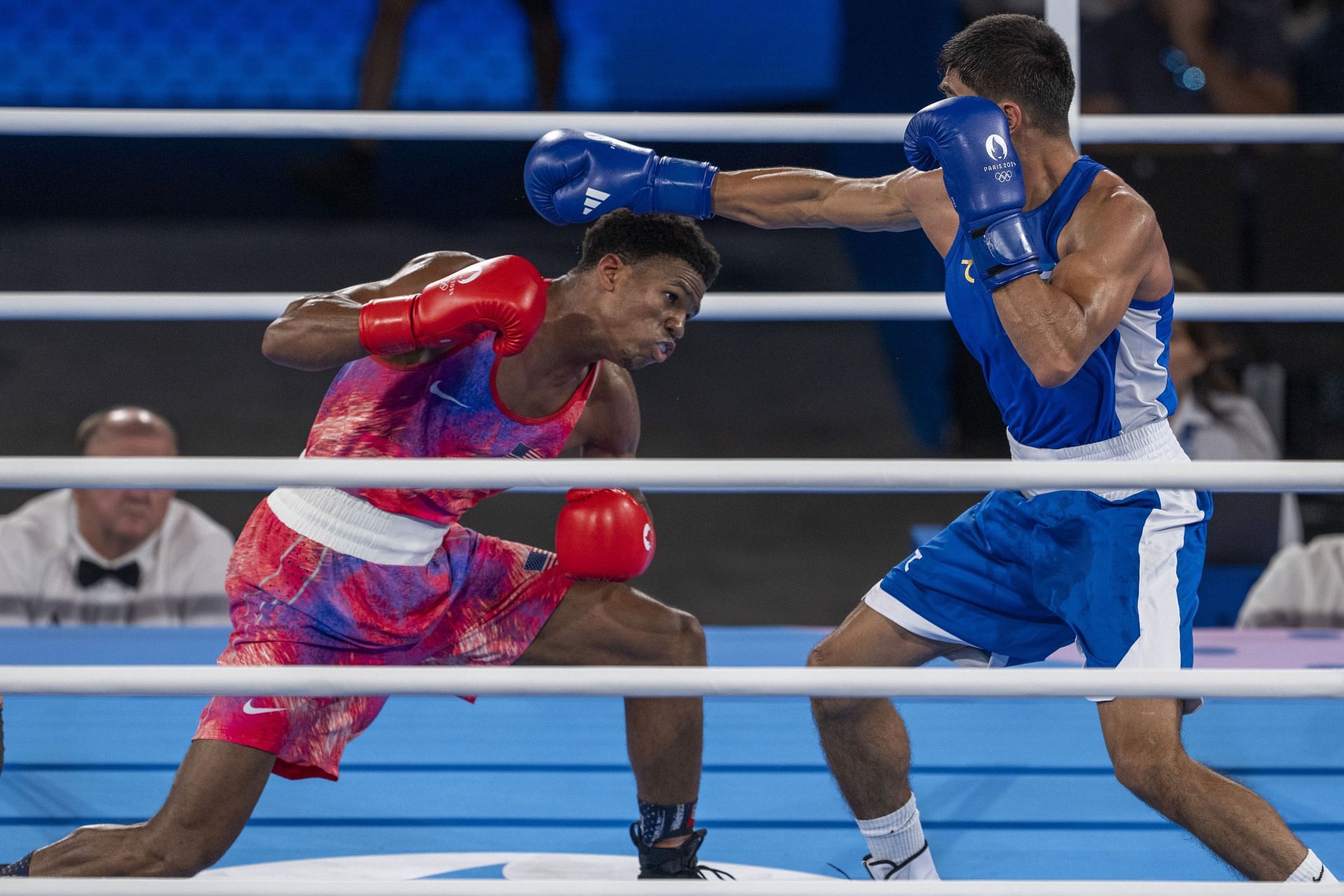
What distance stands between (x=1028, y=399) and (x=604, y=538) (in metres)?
0.63

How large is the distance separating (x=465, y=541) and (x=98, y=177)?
21.3 feet

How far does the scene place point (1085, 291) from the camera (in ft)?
5.98

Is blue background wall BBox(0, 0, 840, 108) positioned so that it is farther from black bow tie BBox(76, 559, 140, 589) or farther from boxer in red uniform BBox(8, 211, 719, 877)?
boxer in red uniform BBox(8, 211, 719, 877)

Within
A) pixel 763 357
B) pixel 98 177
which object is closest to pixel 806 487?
pixel 763 357

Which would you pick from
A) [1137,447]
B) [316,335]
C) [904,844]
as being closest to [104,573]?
[316,335]

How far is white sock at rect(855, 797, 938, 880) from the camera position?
6.93 ft

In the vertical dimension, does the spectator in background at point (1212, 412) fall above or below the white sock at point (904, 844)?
above

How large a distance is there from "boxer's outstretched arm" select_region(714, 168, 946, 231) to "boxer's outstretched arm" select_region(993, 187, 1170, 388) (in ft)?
1.38

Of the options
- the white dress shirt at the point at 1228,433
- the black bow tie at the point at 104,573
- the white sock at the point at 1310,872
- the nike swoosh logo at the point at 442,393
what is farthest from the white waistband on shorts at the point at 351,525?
the white dress shirt at the point at 1228,433

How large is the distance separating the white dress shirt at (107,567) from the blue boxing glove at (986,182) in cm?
264

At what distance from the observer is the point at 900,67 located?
6676 mm

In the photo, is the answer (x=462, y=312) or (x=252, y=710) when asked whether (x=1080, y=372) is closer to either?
(x=462, y=312)

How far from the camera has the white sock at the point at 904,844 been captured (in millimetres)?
2111

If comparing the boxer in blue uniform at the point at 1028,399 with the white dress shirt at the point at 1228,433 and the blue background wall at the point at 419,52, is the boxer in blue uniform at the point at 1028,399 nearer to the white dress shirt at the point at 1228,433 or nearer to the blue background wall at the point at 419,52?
the white dress shirt at the point at 1228,433
